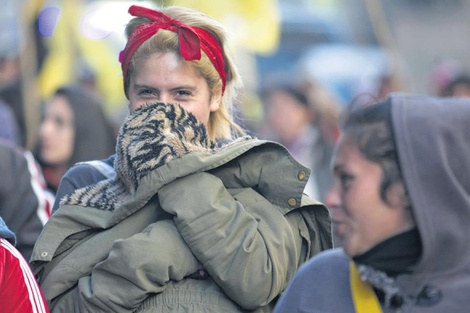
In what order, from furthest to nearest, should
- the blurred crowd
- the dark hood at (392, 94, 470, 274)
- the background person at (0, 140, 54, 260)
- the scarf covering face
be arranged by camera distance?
the blurred crowd, the background person at (0, 140, 54, 260), the scarf covering face, the dark hood at (392, 94, 470, 274)

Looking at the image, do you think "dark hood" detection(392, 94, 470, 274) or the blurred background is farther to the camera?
the blurred background

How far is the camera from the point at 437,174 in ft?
9.09

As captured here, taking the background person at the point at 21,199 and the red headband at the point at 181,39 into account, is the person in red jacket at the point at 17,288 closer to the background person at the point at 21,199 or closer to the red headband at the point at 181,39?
the red headband at the point at 181,39

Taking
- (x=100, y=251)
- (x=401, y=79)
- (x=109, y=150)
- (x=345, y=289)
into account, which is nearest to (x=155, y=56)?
(x=100, y=251)

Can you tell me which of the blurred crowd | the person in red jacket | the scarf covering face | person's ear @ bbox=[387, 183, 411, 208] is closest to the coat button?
person's ear @ bbox=[387, 183, 411, 208]

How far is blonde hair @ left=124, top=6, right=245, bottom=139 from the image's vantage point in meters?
3.76

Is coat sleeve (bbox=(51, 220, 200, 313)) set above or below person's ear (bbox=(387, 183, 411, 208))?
below

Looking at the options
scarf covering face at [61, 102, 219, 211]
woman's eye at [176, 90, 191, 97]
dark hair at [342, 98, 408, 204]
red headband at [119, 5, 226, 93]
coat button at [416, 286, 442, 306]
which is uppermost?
red headband at [119, 5, 226, 93]

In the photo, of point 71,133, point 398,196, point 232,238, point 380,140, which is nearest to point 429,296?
point 398,196

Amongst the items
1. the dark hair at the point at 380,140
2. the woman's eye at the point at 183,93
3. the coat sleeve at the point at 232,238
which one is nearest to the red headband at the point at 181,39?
the woman's eye at the point at 183,93

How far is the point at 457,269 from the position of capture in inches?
112

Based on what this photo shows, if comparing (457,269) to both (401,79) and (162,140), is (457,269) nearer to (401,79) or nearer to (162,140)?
(162,140)

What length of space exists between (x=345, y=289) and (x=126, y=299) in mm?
680

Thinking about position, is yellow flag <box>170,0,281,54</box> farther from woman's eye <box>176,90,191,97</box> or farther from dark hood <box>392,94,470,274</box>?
dark hood <box>392,94,470,274</box>
